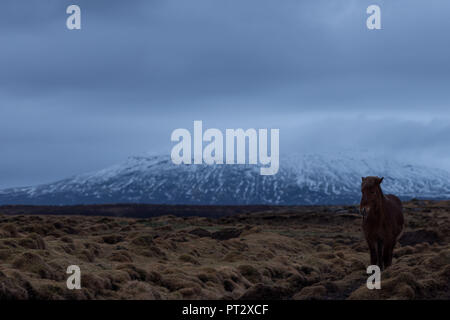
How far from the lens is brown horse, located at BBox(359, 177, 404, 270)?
21891 millimetres

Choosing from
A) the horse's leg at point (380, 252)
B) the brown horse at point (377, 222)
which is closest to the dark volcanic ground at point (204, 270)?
the horse's leg at point (380, 252)

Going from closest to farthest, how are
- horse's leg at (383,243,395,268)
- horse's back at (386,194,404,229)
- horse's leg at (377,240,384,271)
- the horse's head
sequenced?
the horse's head
horse's leg at (377,240,384,271)
horse's leg at (383,243,395,268)
horse's back at (386,194,404,229)

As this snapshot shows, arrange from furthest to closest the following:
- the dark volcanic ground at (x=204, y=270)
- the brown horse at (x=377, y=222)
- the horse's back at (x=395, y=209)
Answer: the horse's back at (x=395, y=209)
the brown horse at (x=377, y=222)
the dark volcanic ground at (x=204, y=270)

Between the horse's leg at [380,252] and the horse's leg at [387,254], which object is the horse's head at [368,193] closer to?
the horse's leg at [380,252]

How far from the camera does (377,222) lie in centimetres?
2264

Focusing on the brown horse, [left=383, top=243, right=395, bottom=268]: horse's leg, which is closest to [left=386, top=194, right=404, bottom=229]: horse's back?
the brown horse

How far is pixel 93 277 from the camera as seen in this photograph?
20516mm

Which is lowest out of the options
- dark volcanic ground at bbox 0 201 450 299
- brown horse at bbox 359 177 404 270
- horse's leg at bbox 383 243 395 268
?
dark volcanic ground at bbox 0 201 450 299

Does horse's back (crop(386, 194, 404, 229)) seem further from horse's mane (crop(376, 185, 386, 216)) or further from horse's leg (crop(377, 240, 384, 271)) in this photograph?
horse's leg (crop(377, 240, 384, 271))

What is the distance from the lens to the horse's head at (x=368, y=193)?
71.3 feet

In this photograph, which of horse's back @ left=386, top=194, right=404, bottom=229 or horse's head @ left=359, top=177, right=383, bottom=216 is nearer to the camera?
horse's head @ left=359, top=177, right=383, bottom=216

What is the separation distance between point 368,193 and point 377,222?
4.81ft
